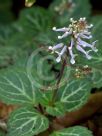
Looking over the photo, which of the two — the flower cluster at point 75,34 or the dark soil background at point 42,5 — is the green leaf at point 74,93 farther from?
the dark soil background at point 42,5

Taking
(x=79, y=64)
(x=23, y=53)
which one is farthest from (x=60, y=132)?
(x=23, y=53)

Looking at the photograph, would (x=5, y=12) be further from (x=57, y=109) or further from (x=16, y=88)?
(x=57, y=109)

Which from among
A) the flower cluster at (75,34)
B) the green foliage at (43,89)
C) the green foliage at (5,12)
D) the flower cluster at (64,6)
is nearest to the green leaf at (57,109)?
the green foliage at (43,89)

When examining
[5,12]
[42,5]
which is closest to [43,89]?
[5,12]

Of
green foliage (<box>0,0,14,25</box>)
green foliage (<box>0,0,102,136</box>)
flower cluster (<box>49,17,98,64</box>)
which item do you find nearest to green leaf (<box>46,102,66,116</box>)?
green foliage (<box>0,0,102,136</box>)

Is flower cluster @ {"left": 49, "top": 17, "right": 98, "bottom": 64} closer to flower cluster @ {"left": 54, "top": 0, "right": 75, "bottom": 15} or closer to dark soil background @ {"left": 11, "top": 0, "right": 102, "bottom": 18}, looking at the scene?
flower cluster @ {"left": 54, "top": 0, "right": 75, "bottom": 15}
